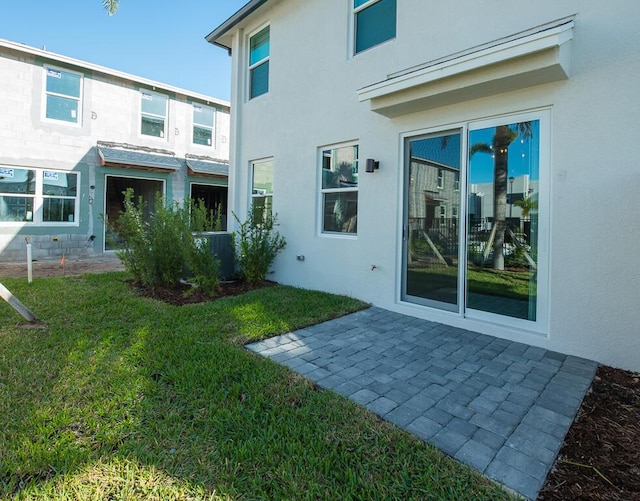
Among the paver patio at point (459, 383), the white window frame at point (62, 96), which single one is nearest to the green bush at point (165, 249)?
the paver patio at point (459, 383)

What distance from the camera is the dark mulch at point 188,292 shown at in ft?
20.7

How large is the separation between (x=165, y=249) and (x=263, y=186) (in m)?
2.75

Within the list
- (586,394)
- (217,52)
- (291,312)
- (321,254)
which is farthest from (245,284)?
(217,52)

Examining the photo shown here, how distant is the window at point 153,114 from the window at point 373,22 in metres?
9.80

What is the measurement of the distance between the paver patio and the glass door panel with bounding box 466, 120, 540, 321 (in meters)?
0.56

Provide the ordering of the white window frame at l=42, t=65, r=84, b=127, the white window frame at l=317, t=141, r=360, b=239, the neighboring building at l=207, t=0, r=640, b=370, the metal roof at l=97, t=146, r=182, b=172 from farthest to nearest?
the metal roof at l=97, t=146, r=182, b=172 < the white window frame at l=42, t=65, r=84, b=127 < the white window frame at l=317, t=141, r=360, b=239 < the neighboring building at l=207, t=0, r=640, b=370

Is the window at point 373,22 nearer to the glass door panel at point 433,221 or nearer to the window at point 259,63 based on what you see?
the glass door panel at point 433,221

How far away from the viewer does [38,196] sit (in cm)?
1104

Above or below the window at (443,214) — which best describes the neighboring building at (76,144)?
above

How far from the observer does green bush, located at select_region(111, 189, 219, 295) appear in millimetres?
6555

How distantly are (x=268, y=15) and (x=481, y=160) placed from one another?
6.18 meters

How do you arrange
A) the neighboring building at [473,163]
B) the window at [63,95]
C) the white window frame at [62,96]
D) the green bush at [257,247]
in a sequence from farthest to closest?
the window at [63,95], the white window frame at [62,96], the green bush at [257,247], the neighboring building at [473,163]

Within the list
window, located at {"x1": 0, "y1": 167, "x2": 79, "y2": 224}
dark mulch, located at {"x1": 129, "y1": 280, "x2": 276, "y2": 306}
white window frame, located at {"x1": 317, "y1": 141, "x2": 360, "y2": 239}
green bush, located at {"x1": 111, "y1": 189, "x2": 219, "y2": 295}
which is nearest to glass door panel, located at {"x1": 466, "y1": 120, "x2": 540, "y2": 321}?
white window frame, located at {"x1": 317, "y1": 141, "x2": 360, "y2": 239}

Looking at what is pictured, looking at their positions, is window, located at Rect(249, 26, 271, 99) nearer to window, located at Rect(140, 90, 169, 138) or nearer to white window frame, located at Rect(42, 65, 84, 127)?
window, located at Rect(140, 90, 169, 138)
